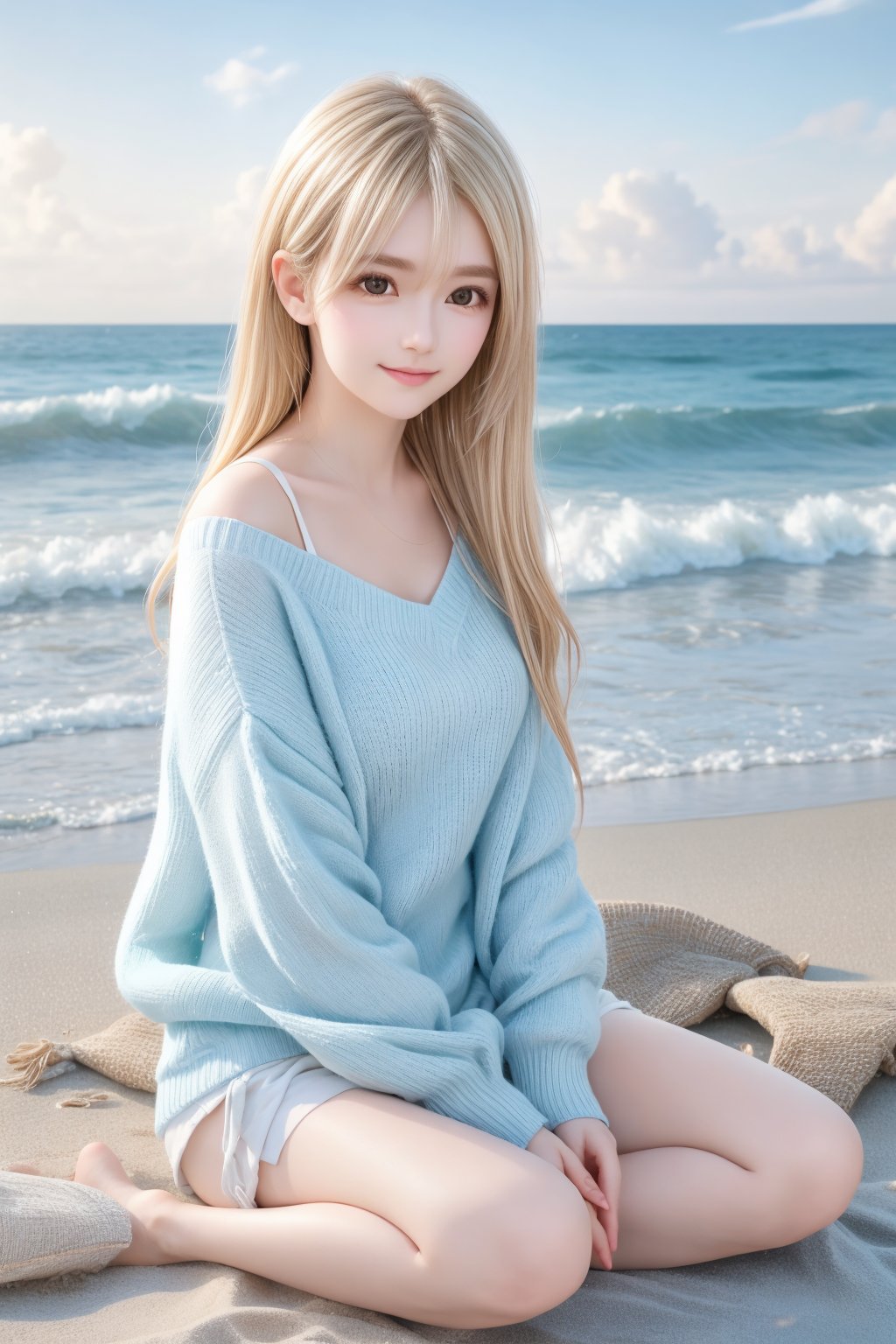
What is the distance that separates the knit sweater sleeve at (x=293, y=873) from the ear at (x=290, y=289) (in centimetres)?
46

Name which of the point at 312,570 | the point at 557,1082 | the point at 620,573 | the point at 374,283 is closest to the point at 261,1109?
the point at 557,1082

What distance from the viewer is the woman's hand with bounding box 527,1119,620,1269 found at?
72.1 inches

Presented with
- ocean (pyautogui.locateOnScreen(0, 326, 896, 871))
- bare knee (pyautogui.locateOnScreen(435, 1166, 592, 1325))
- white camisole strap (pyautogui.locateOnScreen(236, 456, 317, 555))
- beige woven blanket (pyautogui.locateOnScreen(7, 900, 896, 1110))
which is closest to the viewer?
bare knee (pyautogui.locateOnScreen(435, 1166, 592, 1325))

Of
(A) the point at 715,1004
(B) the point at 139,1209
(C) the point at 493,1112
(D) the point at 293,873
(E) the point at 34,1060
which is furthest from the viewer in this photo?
(A) the point at 715,1004

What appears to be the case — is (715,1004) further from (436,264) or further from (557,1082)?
(436,264)

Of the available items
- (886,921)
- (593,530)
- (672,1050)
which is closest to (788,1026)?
(672,1050)

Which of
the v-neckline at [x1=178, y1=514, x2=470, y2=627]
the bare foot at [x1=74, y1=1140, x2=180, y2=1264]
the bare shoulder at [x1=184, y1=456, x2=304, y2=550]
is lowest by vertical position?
the bare foot at [x1=74, y1=1140, x2=180, y2=1264]

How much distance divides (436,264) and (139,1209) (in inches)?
57.1

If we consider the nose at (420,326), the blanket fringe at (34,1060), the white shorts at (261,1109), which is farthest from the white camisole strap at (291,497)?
the blanket fringe at (34,1060)

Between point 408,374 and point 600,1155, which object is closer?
point 600,1155

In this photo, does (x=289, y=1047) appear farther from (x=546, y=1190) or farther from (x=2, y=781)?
(x=2, y=781)

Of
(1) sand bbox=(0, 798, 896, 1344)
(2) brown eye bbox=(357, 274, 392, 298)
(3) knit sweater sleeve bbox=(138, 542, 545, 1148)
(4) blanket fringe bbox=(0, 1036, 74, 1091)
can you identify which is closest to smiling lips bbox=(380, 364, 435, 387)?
(2) brown eye bbox=(357, 274, 392, 298)

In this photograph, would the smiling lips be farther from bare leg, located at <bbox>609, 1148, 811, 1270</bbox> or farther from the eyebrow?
bare leg, located at <bbox>609, 1148, 811, 1270</bbox>

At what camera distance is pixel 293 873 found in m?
1.77
